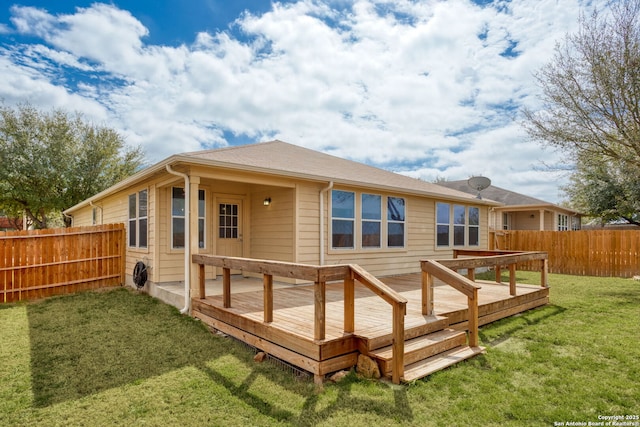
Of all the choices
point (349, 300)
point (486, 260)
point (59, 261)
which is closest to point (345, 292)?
point (349, 300)

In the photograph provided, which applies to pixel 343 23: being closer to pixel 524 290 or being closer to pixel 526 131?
pixel 526 131

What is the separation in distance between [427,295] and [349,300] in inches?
64.0

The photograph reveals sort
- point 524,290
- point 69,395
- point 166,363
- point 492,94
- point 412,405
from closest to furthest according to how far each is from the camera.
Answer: point 412,405 < point 69,395 < point 166,363 < point 524,290 < point 492,94

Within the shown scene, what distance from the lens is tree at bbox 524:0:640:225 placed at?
8.97m

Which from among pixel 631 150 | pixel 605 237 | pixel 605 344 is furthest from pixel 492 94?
pixel 605 344

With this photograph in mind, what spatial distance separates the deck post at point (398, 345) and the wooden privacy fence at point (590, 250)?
39.3 ft

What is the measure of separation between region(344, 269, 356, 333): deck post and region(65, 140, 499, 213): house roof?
11.0 feet

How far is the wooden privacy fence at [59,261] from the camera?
786cm

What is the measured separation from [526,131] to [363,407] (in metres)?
10.8

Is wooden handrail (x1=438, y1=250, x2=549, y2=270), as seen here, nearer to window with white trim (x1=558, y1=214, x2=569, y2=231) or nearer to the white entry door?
the white entry door

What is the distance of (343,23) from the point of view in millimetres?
9367

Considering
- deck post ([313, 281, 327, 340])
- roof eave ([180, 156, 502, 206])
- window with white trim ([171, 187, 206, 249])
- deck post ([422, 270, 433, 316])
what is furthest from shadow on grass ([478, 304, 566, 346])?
window with white trim ([171, 187, 206, 249])

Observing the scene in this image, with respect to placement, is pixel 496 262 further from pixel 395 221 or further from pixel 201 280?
pixel 201 280

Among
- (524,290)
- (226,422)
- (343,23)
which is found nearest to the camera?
(226,422)
